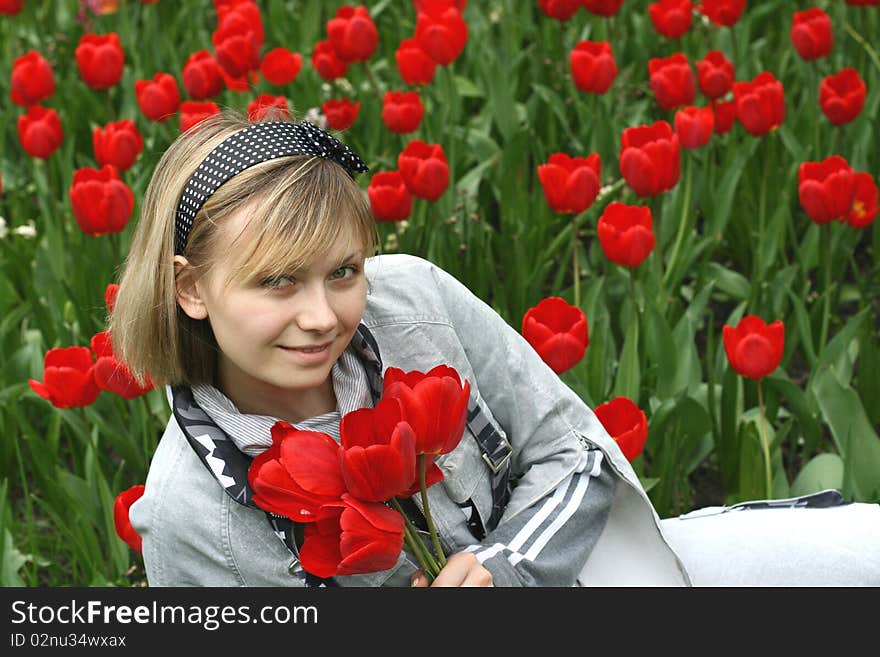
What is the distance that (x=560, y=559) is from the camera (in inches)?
67.2

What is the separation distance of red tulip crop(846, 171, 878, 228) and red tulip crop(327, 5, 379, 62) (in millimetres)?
1235

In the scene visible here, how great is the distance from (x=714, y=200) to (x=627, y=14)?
1.23m

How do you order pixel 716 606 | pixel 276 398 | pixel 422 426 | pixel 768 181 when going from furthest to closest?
1. pixel 768 181
2. pixel 276 398
3. pixel 716 606
4. pixel 422 426

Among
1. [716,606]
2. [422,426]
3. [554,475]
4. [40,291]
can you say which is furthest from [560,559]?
[40,291]

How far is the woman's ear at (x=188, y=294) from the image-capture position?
5.23ft

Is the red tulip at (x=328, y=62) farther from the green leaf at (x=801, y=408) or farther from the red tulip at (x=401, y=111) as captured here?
the green leaf at (x=801, y=408)

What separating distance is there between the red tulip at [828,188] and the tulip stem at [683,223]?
0.34 meters

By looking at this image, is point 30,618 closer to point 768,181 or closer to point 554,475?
point 554,475

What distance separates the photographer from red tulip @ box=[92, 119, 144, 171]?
9.47 feet

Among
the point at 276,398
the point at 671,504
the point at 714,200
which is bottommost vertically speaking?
the point at 671,504

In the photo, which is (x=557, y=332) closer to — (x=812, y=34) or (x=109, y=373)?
(x=109, y=373)

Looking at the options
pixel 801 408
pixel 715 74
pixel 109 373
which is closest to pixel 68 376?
pixel 109 373

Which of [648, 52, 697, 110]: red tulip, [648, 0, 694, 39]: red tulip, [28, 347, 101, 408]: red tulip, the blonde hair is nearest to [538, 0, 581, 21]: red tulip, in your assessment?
[648, 0, 694, 39]: red tulip

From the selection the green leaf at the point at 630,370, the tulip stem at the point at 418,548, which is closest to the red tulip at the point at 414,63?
the green leaf at the point at 630,370
